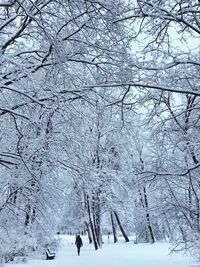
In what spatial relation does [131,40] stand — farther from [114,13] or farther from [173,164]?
[173,164]

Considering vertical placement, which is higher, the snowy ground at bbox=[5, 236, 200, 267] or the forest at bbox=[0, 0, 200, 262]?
the forest at bbox=[0, 0, 200, 262]

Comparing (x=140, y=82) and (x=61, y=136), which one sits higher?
(x=61, y=136)

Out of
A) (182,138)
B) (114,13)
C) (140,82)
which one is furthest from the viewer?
(182,138)

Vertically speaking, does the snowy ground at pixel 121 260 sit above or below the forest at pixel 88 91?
below

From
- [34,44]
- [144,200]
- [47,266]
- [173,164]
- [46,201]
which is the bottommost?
[47,266]

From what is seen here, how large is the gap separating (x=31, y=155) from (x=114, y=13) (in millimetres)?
4849

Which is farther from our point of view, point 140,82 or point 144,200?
point 144,200

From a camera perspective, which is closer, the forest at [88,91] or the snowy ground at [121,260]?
the forest at [88,91]

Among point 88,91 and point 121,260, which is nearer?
point 88,91

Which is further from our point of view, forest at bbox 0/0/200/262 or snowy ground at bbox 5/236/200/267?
snowy ground at bbox 5/236/200/267

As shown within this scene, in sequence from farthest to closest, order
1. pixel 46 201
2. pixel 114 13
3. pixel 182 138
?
pixel 46 201
pixel 182 138
pixel 114 13

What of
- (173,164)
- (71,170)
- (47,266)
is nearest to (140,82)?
(71,170)

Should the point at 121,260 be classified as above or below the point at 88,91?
below

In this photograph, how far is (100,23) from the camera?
7.67m
